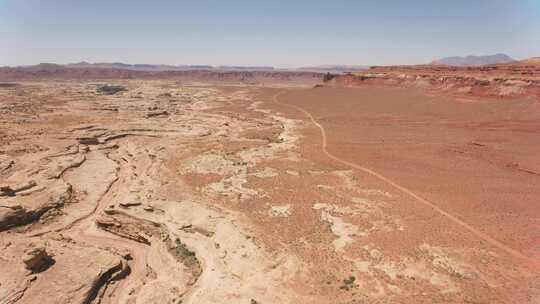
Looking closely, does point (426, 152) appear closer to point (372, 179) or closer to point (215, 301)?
point (372, 179)

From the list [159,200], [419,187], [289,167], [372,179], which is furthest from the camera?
[289,167]

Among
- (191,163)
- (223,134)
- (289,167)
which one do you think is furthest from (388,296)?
(223,134)

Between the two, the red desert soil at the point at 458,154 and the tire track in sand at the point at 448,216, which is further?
Result: the red desert soil at the point at 458,154

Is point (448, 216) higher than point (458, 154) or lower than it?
lower

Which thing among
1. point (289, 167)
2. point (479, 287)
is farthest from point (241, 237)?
point (289, 167)

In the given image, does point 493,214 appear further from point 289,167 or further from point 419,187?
point 289,167

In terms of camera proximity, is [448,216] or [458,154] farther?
[458,154]

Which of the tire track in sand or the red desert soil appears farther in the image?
the red desert soil

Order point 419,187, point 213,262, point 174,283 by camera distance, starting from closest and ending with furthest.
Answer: point 174,283 < point 213,262 < point 419,187

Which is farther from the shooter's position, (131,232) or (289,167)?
(289,167)
